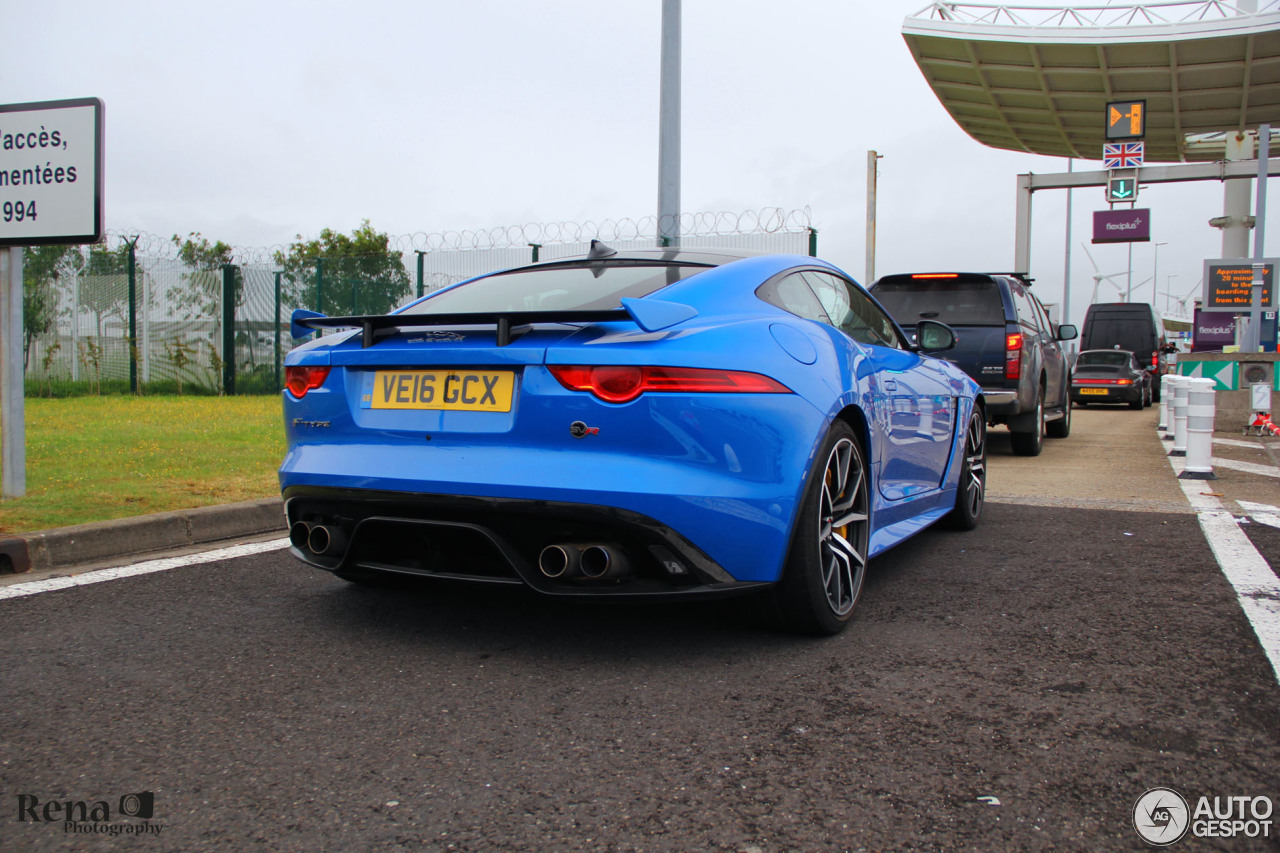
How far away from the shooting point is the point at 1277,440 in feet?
40.3

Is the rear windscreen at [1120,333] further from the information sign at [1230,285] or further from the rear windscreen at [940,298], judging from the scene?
the rear windscreen at [940,298]

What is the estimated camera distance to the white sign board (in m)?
5.92

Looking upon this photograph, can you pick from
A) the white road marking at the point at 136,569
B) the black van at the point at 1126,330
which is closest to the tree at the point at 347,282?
the white road marking at the point at 136,569

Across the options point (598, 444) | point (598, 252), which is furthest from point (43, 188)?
point (598, 444)

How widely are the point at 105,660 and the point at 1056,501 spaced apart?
19.6ft

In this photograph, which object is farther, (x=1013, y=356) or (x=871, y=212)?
(x=871, y=212)

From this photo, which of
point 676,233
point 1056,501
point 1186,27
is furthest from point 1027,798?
point 1186,27

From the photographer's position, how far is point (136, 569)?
4.40 meters

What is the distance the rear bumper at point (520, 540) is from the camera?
9.34ft

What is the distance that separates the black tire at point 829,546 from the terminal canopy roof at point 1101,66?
34.5 m

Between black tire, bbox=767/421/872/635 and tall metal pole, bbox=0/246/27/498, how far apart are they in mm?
4643

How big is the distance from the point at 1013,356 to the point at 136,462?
775 centimetres

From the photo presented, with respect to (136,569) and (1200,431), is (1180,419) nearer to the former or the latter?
(1200,431)

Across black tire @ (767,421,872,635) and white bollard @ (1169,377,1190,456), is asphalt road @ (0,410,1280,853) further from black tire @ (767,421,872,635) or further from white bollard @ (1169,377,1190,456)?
white bollard @ (1169,377,1190,456)
